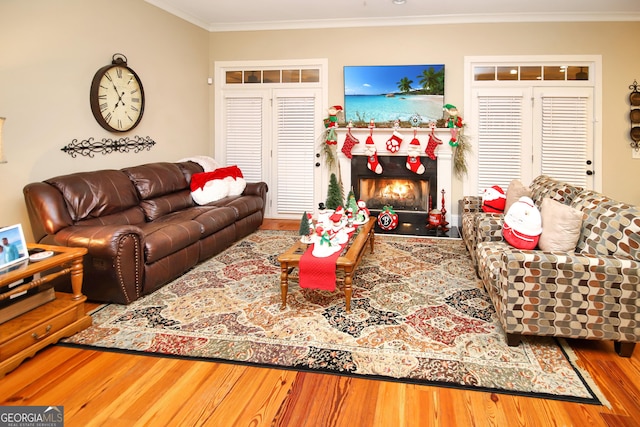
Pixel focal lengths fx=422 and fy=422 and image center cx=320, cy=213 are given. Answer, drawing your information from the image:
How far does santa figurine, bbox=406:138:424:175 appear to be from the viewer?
6.04 metres

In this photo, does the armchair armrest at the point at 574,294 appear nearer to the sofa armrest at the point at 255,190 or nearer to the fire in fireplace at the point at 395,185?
the fire in fireplace at the point at 395,185

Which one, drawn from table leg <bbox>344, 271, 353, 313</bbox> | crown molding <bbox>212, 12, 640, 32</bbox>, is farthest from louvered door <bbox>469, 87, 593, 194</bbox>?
table leg <bbox>344, 271, 353, 313</bbox>

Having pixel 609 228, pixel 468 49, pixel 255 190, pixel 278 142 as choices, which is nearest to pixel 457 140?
pixel 468 49

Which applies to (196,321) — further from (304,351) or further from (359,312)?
(359,312)

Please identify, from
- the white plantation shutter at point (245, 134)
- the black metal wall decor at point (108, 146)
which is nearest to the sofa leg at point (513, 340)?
the black metal wall decor at point (108, 146)

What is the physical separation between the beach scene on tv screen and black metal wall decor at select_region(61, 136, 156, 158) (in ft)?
9.65

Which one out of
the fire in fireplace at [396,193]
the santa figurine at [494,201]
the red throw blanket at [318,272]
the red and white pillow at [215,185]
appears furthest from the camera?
the fire in fireplace at [396,193]

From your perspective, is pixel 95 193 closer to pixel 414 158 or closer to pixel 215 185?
pixel 215 185

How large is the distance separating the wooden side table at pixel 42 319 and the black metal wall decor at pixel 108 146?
1418mm

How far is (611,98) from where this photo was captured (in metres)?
5.75

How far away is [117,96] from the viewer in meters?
4.62

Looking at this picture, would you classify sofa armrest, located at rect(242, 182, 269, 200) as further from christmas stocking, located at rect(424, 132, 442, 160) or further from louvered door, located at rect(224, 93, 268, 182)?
christmas stocking, located at rect(424, 132, 442, 160)

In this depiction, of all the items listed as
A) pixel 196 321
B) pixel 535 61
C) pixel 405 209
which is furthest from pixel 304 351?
pixel 535 61

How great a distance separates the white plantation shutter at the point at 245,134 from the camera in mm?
6680
